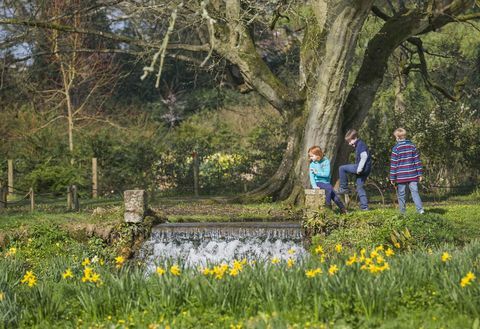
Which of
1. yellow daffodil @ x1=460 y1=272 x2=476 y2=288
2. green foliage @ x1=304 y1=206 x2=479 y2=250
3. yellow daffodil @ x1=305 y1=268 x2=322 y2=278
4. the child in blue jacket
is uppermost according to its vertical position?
the child in blue jacket

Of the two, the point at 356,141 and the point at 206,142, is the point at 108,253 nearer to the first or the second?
the point at 356,141

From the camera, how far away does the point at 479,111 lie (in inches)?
1169

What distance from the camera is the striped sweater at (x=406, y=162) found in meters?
14.1

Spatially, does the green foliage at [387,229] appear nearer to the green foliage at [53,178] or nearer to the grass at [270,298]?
the grass at [270,298]

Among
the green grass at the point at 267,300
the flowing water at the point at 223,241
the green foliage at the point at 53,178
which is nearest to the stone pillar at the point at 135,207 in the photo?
the flowing water at the point at 223,241

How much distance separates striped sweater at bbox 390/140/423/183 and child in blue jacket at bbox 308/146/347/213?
1.10m

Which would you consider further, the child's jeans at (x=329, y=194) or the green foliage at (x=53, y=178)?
the green foliage at (x=53, y=178)

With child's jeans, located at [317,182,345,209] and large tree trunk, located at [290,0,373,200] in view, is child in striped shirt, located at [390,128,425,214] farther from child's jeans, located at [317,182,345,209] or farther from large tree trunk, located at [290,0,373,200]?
large tree trunk, located at [290,0,373,200]

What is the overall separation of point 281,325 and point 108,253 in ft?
24.5

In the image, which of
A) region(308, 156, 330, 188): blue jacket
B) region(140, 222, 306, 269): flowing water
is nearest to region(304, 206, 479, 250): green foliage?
region(140, 222, 306, 269): flowing water

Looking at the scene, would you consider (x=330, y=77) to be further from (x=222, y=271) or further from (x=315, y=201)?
(x=222, y=271)

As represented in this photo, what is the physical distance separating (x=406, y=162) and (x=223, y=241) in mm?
3370

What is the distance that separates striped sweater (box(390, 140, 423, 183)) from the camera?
1407 centimetres

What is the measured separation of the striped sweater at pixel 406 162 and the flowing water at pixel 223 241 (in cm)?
198
